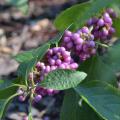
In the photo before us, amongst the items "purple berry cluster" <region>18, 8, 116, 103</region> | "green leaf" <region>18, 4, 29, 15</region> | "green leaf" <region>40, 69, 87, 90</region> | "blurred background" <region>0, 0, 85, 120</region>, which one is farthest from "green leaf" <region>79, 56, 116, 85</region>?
"green leaf" <region>18, 4, 29, 15</region>

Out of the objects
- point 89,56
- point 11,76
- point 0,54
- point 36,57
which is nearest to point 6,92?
point 36,57

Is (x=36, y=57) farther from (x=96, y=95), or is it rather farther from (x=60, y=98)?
(x=60, y=98)

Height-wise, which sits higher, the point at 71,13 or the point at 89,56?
the point at 71,13

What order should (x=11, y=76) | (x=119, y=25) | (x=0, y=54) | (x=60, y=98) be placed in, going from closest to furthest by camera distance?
(x=119, y=25)
(x=60, y=98)
(x=11, y=76)
(x=0, y=54)

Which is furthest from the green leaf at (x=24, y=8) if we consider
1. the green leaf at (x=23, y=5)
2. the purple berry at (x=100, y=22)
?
the purple berry at (x=100, y=22)

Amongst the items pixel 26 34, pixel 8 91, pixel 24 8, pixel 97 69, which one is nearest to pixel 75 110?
pixel 97 69

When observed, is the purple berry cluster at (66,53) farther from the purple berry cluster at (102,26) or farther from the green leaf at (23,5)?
the green leaf at (23,5)
